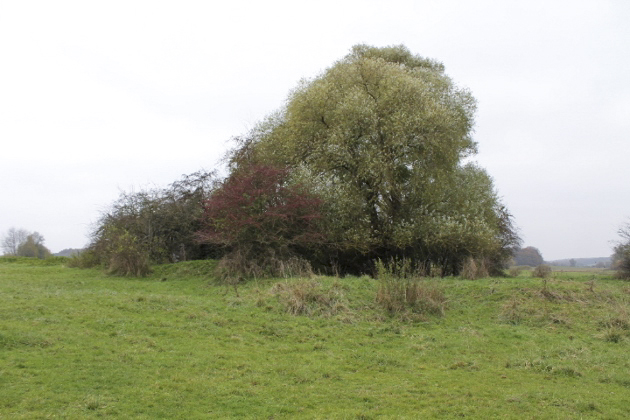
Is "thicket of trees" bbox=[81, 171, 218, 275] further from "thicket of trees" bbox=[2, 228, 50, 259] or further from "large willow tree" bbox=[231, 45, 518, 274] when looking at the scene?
"thicket of trees" bbox=[2, 228, 50, 259]

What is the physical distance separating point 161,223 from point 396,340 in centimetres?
1833

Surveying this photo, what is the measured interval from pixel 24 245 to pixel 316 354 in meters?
56.1

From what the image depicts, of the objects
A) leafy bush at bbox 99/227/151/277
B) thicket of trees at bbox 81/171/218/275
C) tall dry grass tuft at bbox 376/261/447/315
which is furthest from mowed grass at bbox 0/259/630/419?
thicket of trees at bbox 81/171/218/275

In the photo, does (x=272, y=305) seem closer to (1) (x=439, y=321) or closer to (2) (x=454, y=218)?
(1) (x=439, y=321)

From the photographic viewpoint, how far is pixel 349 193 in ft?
69.7

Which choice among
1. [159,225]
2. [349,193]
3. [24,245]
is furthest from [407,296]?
[24,245]

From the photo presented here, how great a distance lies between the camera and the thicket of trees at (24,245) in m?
52.2

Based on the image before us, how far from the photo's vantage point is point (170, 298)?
44.7 ft

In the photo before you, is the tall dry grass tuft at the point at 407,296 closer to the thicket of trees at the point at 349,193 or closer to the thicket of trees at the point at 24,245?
the thicket of trees at the point at 349,193

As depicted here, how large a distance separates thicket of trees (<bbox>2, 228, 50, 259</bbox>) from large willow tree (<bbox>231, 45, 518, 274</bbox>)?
1600 inches

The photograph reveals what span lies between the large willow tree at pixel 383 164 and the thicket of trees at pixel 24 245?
4065 cm

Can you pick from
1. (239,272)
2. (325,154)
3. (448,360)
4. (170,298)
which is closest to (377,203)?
(325,154)

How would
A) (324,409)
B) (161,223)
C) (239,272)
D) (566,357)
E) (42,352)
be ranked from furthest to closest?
(161,223)
(239,272)
(566,357)
(42,352)
(324,409)

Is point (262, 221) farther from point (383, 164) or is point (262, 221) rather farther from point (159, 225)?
point (159, 225)
